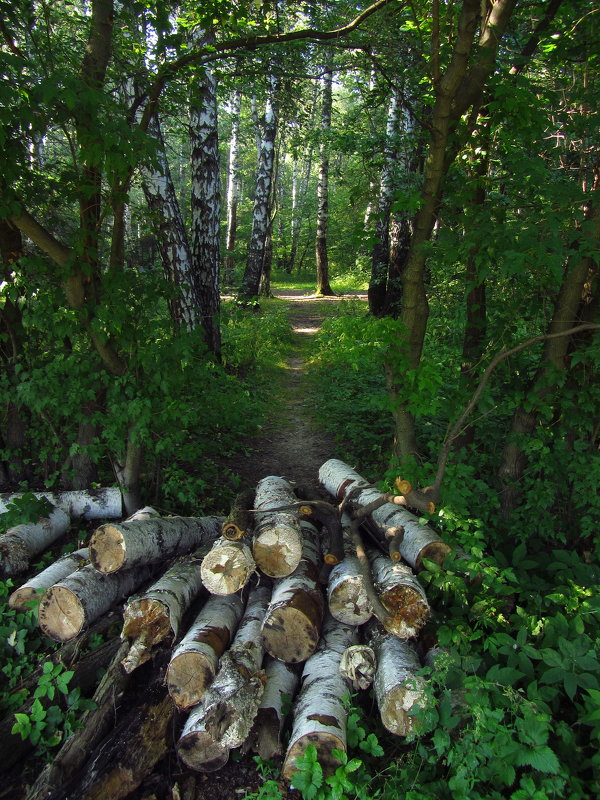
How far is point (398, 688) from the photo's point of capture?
2682 mm

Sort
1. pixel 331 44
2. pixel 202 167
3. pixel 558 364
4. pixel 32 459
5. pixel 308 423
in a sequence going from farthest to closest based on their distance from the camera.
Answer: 1. pixel 202 167
2. pixel 308 423
3. pixel 331 44
4. pixel 32 459
5. pixel 558 364

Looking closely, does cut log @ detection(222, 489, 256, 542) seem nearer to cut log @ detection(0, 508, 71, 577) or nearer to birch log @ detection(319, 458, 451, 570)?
birch log @ detection(319, 458, 451, 570)

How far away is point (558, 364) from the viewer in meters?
4.10

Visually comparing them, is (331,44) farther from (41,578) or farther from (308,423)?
(41,578)

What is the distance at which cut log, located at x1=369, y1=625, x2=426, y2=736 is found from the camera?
2.62 meters

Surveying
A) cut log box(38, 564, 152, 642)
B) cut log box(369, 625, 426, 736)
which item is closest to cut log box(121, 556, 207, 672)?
cut log box(38, 564, 152, 642)

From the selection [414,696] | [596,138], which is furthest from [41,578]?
[596,138]

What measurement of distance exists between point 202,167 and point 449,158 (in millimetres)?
5668

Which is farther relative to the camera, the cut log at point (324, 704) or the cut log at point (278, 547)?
the cut log at point (278, 547)

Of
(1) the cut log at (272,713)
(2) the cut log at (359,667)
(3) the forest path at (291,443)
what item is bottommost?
(3) the forest path at (291,443)

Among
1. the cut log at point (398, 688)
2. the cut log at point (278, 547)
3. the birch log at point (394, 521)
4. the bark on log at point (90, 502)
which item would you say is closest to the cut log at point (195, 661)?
the cut log at point (278, 547)

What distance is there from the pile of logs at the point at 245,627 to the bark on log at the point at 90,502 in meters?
0.74

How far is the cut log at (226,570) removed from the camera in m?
3.32

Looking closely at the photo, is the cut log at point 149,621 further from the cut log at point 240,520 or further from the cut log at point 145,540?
the cut log at point 240,520
